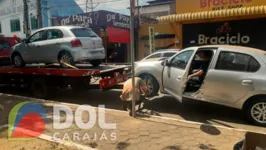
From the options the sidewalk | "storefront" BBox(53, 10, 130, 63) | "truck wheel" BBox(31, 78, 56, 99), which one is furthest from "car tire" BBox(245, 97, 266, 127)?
"storefront" BBox(53, 10, 130, 63)

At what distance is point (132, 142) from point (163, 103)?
3.18 meters

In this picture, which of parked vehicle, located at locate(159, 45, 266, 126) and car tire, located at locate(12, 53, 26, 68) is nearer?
parked vehicle, located at locate(159, 45, 266, 126)

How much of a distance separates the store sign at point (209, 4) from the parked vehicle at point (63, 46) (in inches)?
399

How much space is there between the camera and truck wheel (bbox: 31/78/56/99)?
8.62 m

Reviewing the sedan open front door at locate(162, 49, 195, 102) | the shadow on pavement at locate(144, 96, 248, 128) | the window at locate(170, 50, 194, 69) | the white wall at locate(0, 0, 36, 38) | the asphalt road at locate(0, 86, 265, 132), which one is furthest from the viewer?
the white wall at locate(0, 0, 36, 38)

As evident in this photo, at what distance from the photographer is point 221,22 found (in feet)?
55.6

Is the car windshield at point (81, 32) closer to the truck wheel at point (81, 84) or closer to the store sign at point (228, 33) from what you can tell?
the truck wheel at point (81, 84)

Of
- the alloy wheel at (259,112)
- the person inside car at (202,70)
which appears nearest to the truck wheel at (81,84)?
the person inside car at (202,70)

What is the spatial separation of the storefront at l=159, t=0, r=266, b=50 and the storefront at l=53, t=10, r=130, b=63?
4228 mm

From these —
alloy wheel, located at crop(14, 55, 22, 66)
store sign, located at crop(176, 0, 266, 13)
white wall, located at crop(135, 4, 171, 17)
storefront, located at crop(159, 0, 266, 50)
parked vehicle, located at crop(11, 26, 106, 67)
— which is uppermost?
white wall, located at crop(135, 4, 171, 17)

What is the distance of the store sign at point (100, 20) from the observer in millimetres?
19875

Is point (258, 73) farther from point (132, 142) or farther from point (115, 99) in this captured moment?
point (115, 99)

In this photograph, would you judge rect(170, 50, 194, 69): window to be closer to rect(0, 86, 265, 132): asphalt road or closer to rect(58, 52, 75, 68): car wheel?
rect(0, 86, 265, 132): asphalt road

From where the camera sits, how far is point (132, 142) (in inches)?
179
